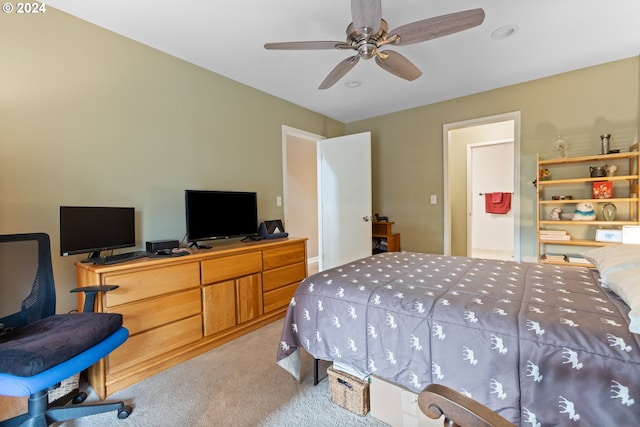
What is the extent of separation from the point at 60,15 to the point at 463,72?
340cm

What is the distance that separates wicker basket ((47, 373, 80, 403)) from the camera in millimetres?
1632

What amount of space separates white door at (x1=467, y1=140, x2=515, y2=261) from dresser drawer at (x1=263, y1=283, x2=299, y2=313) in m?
3.31

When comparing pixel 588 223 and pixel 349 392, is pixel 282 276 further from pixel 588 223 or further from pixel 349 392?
pixel 588 223

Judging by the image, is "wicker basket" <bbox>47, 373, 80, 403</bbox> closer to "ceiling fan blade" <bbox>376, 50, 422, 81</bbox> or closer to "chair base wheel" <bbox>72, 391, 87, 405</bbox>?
"chair base wheel" <bbox>72, 391, 87, 405</bbox>

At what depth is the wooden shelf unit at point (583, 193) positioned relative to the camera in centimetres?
265

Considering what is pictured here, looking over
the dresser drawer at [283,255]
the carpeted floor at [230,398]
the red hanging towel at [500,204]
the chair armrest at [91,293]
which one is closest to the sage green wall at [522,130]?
the red hanging towel at [500,204]

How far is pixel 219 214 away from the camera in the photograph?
8.64 feet

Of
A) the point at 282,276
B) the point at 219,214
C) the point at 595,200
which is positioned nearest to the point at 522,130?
the point at 595,200

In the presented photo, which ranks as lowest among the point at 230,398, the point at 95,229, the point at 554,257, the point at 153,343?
the point at 230,398

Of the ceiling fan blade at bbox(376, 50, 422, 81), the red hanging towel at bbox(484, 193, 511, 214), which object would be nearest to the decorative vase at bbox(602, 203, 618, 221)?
the red hanging towel at bbox(484, 193, 511, 214)

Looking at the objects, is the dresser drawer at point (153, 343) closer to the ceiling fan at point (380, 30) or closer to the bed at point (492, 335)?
the bed at point (492, 335)

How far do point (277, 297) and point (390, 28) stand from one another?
254 cm

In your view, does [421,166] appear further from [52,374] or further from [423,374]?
[52,374]

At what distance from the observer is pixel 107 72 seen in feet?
7.00
